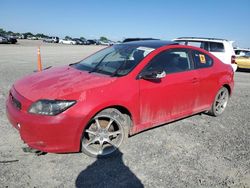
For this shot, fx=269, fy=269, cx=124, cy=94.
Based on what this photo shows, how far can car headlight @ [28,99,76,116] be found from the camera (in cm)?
343

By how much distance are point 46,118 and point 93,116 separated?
0.63 metres

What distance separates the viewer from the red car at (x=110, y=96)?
3479mm

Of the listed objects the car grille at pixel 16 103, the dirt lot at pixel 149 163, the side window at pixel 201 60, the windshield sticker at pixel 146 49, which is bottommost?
the dirt lot at pixel 149 163

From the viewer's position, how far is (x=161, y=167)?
3719 mm

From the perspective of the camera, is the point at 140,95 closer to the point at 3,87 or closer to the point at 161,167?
the point at 161,167

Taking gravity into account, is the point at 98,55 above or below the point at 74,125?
above

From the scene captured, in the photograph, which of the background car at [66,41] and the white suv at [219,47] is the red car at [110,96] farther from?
the background car at [66,41]

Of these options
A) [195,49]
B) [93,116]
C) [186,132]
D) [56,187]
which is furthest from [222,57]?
[56,187]

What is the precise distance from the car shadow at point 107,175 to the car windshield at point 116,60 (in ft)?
4.45

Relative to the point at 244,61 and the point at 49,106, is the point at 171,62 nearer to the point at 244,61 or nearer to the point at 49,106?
the point at 49,106

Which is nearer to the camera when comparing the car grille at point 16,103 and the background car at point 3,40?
the car grille at point 16,103

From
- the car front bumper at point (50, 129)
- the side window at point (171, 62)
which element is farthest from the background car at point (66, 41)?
the car front bumper at point (50, 129)

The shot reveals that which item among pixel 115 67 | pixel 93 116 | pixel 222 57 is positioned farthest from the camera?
pixel 222 57

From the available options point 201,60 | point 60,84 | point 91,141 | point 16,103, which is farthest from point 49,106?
point 201,60
